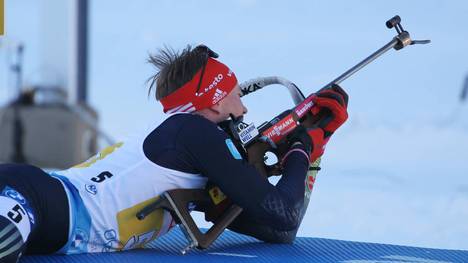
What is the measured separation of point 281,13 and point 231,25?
13.9 inches

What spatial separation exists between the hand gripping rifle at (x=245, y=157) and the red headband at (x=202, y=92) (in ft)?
0.32

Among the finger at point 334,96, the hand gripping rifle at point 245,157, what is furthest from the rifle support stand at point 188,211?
the finger at point 334,96

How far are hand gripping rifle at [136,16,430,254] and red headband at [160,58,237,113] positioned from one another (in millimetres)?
96

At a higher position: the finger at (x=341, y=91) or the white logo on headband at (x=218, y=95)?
the finger at (x=341, y=91)

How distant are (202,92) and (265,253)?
20.2 inches

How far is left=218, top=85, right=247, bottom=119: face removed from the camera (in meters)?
2.86

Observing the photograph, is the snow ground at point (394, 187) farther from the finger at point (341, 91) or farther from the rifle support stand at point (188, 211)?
the rifle support stand at point (188, 211)

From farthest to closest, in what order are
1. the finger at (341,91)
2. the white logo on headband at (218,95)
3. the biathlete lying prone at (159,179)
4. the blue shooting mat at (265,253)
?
the finger at (341,91) < the white logo on headband at (218,95) < the blue shooting mat at (265,253) < the biathlete lying prone at (159,179)

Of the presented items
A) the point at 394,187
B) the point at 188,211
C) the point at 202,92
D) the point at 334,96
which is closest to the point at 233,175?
the point at 188,211

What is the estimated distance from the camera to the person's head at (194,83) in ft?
9.18

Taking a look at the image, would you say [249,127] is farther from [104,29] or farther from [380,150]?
[104,29]

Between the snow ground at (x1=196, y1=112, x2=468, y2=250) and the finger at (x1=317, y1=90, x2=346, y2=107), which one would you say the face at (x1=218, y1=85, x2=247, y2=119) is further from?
the snow ground at (x1=196, y1=112, x2=468, y2=250)

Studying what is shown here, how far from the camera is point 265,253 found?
2912 millimetres

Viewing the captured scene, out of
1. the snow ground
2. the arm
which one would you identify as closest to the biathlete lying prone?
the arm
